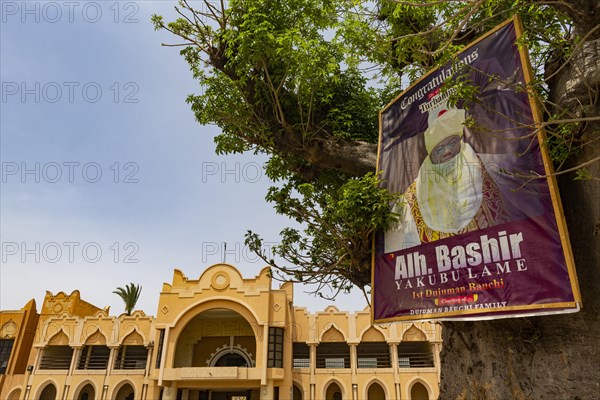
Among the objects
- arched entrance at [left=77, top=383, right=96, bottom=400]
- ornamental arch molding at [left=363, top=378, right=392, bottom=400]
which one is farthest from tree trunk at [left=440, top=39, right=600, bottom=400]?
arched entrance at [left=77, top=383, right=96, bottom=400]

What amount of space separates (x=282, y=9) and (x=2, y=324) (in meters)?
29.4

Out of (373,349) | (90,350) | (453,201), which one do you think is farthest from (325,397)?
(453,201)

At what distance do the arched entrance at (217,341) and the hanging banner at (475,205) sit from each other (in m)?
18.1

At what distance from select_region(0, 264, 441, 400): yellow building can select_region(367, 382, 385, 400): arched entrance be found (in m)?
0.05

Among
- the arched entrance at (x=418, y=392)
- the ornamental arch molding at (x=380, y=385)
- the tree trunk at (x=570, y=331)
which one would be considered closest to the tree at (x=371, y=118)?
the tree trunk at (x=570, y=331)

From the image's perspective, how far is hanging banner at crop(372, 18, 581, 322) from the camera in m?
4.71

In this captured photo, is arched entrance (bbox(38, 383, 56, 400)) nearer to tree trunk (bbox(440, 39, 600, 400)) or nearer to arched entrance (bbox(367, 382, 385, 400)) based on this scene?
arched entrance (bbox(367, 382, 385, 400))

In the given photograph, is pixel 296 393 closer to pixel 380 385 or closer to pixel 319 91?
pixel 380 385

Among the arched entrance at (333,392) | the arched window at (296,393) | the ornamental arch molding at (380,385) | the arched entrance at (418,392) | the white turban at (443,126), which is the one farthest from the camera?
the arched entrance at (333,392)

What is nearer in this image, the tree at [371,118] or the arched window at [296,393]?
the tree at [371,118]

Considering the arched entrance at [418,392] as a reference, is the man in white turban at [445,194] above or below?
above

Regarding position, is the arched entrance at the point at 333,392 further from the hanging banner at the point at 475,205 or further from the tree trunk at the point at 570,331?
the tree trunk at the point at 570,331

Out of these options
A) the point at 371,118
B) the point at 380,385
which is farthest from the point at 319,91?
the point at 380,385

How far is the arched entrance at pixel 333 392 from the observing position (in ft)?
76.6
